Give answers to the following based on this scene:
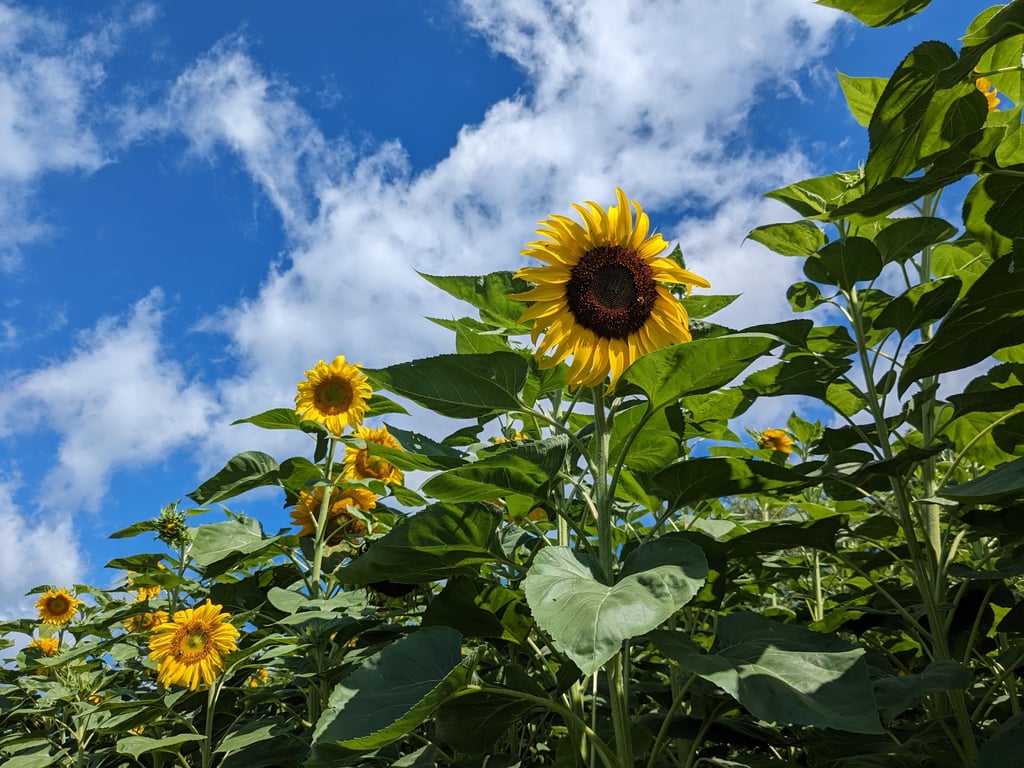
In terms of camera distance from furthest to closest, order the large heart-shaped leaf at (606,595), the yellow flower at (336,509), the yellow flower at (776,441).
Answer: the yellow flower at (776,441), the yellow flower at (336,509), the large heart-shaped leaf at (606,595)

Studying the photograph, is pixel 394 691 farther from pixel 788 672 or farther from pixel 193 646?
pixel 193 646

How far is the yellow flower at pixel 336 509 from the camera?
10.2 feet

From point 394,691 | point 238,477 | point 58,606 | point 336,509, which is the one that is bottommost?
point 394,691

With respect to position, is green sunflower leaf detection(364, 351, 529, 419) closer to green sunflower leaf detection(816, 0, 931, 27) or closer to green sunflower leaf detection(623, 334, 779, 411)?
green sunflower leaf detection(623, 334, 779, 411)

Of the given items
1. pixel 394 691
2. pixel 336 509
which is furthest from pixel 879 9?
pixel 336 509

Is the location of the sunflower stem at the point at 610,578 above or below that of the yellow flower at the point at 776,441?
below

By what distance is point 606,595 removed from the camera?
1.38 metres

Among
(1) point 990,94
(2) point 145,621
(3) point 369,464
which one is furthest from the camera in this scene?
(2) point 145,621

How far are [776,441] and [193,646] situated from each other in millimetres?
3113

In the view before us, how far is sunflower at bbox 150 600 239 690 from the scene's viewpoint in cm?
284

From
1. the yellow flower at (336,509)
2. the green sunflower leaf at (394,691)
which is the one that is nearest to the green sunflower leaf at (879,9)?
the green sunflower leaf at (394,691)

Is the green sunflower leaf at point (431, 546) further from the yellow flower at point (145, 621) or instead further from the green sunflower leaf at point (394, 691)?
the yellow flower at point (145, 621)

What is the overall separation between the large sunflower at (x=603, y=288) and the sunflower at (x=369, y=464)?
1374 millimetres

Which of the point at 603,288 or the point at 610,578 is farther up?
the point at 603,288
